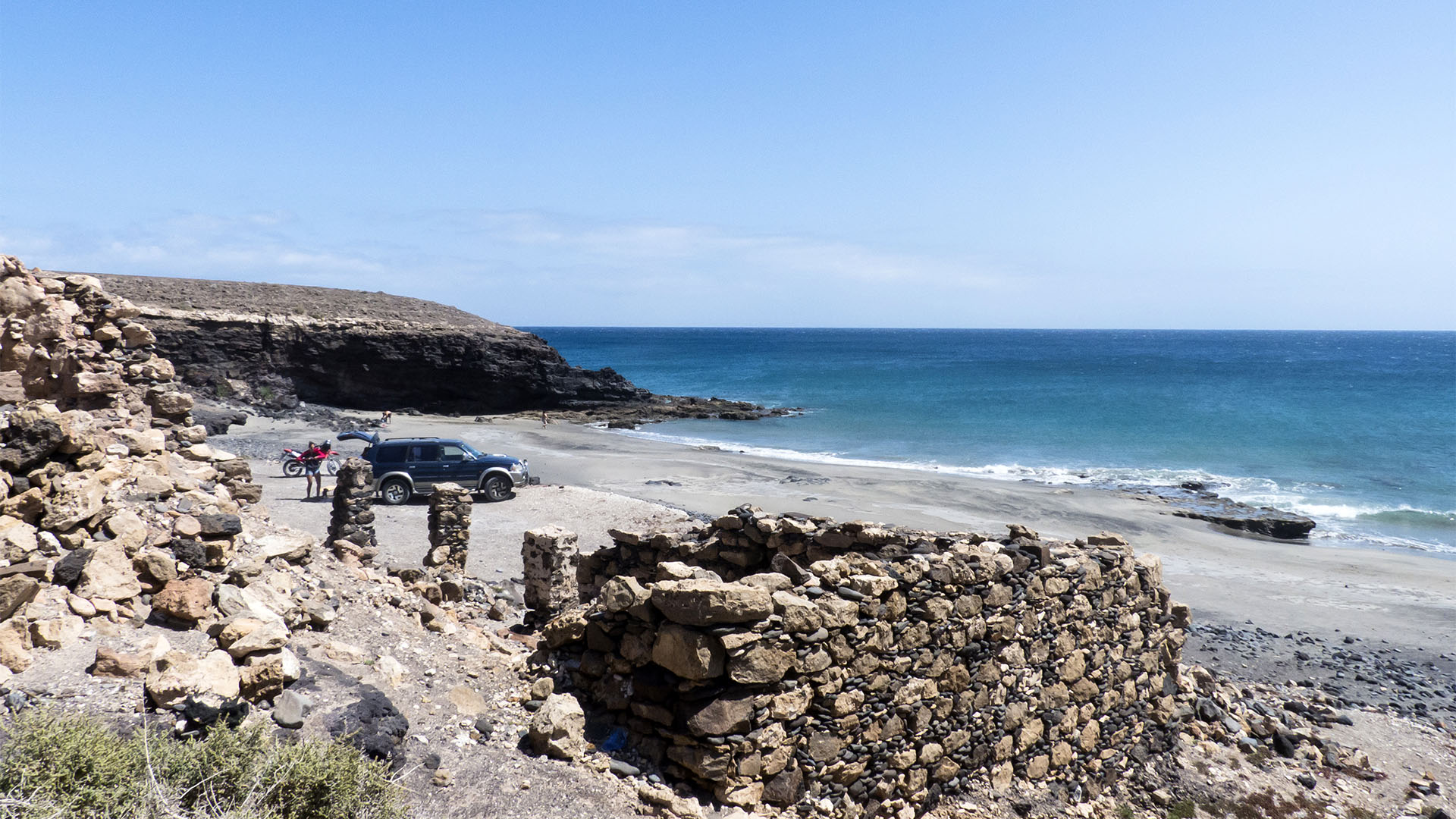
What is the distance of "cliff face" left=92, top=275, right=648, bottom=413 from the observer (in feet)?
162

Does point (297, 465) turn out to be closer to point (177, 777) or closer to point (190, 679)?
point (190, 679)

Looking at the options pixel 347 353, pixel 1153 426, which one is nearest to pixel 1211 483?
pixel 1153 426

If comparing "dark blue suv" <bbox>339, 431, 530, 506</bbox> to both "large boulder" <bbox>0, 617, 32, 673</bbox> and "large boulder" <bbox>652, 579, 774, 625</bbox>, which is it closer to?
"large boulder" <bbox>0, 617, 32, 673</bbox>

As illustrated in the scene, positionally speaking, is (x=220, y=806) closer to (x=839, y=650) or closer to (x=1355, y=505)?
(x=839, y=650)

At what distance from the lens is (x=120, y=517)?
7059 mm

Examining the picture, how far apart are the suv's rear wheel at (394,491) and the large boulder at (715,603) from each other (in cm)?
1902

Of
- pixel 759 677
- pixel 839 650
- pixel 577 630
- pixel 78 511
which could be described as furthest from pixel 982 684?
pixel 78 511

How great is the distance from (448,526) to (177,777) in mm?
10423

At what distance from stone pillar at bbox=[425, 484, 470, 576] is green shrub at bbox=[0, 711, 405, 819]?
981 cm

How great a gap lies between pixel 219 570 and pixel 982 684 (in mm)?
7161

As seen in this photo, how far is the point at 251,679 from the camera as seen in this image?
18.7ft

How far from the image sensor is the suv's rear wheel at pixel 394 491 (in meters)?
23.2

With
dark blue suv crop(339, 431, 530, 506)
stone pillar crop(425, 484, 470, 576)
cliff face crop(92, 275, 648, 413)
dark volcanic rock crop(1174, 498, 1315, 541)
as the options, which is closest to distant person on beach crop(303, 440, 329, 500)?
dark blue suv crop(339, 431, 530, 506)

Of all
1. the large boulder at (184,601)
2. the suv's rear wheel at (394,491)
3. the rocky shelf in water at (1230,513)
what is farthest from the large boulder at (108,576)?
the rocky shelf in water at (1230,513)
